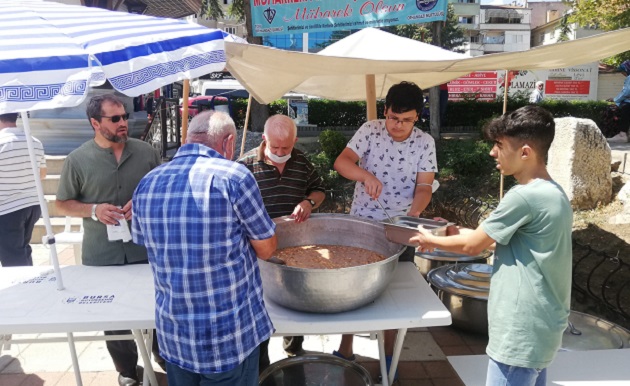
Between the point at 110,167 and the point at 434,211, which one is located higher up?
the point at 110,167

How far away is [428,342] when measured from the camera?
3.43m

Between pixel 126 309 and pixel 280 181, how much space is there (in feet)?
3.56

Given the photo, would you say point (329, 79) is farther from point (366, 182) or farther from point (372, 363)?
point (372, 363)

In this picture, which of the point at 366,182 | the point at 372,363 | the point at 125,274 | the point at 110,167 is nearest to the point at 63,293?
the point at 125,274

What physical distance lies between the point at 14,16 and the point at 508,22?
264 feet

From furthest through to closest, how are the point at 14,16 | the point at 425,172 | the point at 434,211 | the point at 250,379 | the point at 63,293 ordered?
the point at 434,211
the point at 425,172
the point at 63,293
the point at 14,16
the point at 250,379

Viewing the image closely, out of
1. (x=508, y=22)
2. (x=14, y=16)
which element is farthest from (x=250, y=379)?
(x=508, y=22)

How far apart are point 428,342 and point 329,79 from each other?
227cm

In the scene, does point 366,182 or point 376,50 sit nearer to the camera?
point 366,182

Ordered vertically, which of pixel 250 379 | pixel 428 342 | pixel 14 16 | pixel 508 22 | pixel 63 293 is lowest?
pixel 428 342

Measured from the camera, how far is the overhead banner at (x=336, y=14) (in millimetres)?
6855

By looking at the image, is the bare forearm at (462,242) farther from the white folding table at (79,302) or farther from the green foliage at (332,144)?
the green foliage at (332,144)

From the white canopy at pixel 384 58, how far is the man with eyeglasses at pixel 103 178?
76 centimetres

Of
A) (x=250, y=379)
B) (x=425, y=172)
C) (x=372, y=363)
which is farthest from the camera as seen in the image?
(x=372, y=363)
